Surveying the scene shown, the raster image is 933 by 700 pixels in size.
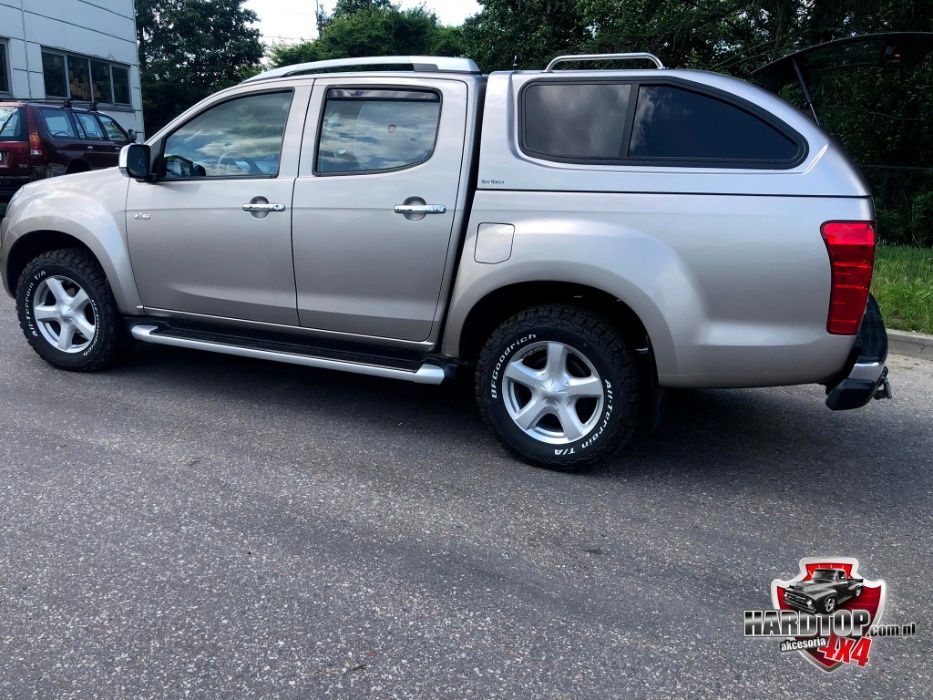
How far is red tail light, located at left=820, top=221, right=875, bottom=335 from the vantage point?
3465 millimetres

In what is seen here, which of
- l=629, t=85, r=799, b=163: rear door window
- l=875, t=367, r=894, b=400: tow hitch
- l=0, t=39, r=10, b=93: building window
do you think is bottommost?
l=875, t=367, r=894, b=400: tow hitch

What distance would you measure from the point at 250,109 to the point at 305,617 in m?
3.05

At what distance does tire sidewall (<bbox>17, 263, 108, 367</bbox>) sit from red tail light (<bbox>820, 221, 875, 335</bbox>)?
409 cm

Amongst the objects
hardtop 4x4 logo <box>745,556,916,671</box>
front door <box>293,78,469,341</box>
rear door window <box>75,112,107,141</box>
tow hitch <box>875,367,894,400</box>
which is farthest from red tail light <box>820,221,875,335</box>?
rear door window <box>75,112,107,141</box>

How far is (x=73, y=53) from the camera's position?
73.9 feet

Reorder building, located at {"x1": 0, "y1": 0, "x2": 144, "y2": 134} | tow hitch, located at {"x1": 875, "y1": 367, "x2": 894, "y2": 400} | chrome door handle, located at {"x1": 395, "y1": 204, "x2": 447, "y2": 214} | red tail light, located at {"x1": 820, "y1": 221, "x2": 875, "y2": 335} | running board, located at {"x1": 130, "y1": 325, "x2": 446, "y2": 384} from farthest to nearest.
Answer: building, located at {"x1": 0, "y1": 0, "x2": 144, "y2": 134}
running board, located at {"x1": 130, "y1": 325, "x2": 446, "y2": 384}
chrome door handle, located at {"x1": 395, "y1": 204, "x2": 447, "y2": 214}
tow hitch, located at {"x1": 875, "y1": 367, "x2": 894, "y2": 400}
red tail light, located at {"x1": 820, "y1": 221, "x2": 875, "y2": 335}

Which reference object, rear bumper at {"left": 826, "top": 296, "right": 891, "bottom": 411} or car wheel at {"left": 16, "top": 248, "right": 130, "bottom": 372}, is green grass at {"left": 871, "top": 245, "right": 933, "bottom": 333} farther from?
car wheel at {"left": 16, "top": 248, "right": 130, "bottom": 372}

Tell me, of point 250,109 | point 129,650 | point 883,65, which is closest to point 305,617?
point 129,650

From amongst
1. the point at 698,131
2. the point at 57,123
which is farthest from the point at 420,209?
the point at 57,123

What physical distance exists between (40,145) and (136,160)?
855 cm

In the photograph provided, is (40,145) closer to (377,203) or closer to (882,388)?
(377,203)

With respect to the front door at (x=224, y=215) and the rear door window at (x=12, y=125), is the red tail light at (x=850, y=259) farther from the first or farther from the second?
the rear door window at (x=12, y=125)

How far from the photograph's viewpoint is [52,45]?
21.5 metres

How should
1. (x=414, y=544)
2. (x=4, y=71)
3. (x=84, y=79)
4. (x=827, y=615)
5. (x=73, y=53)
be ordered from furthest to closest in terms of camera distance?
(x=84, y=79) < (x=73, y=53) < (x=4, y=71) < (x=414, y=544) < (x=827, y=615)
